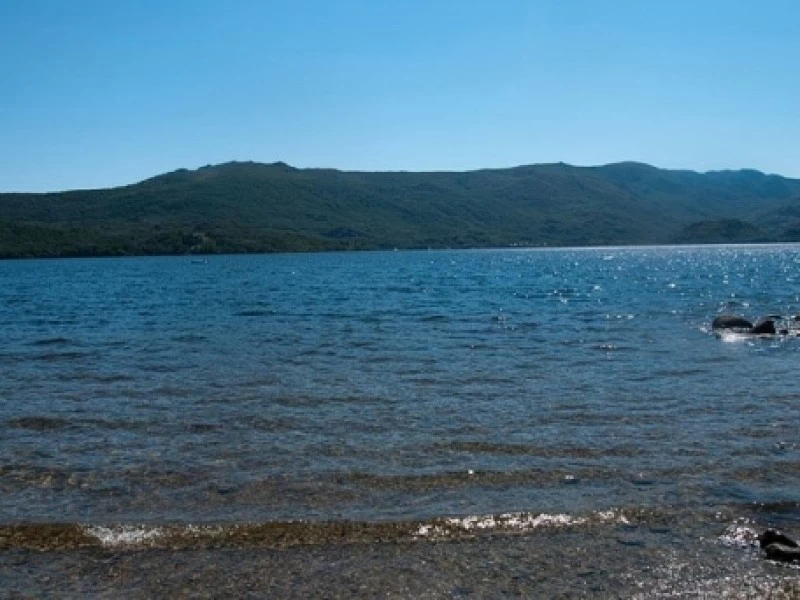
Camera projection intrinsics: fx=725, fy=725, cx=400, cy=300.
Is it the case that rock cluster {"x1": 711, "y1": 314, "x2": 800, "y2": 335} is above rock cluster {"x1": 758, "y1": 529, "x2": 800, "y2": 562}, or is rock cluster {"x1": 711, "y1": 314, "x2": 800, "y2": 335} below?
above

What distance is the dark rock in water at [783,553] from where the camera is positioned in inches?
409

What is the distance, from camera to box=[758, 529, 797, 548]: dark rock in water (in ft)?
35.5

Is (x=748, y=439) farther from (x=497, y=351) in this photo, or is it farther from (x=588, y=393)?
(x=497, y=351)

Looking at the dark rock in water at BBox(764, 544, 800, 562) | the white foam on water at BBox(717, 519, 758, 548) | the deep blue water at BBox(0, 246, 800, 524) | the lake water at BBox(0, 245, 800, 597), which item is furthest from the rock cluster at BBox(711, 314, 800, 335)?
the dark rock in water at BBox(764, 544, 800, 562)

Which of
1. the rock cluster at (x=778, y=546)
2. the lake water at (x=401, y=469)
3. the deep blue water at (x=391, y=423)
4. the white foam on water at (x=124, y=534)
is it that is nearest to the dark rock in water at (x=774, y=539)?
the rock cluster at (x=778, y=546)

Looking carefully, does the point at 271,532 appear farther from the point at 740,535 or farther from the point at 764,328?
the point at 764,328

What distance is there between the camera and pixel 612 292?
78.3m

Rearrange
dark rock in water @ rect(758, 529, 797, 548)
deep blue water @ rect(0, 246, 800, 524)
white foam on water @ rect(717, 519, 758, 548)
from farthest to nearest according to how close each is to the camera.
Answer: deep blue water @ rect(0, 246, 800, 524) → white foam on water @ rect(717, 519, 758, 548) → dark rock in water @ rect(758, 529, 797, 548)

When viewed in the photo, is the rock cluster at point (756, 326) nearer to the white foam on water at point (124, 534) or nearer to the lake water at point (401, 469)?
the lake water at point (401, 469)

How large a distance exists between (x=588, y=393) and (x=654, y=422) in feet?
12.8

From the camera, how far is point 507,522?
39.9 ft

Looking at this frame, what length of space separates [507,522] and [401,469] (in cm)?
354

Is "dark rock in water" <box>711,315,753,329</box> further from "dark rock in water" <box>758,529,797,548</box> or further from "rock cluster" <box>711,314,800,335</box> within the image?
"dark rock in water" <box>758,529,797,548</box>

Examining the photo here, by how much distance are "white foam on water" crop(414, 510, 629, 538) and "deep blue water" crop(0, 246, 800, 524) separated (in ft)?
1.29
